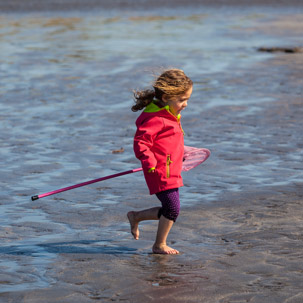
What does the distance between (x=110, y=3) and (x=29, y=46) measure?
1708 cm

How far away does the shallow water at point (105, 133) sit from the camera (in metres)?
5.98

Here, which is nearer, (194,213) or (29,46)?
(194,213)

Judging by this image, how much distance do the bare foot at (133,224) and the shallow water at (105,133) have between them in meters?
0.11

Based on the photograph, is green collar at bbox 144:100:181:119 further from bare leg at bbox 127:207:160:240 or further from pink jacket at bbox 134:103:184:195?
bare leg at bbox 127:207:160:240

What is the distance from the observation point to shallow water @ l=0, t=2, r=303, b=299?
598cm

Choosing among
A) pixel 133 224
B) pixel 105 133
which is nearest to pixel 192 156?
pixel 133 224

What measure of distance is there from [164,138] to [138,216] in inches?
25.3

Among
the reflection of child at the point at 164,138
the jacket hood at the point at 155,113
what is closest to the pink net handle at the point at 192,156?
the reflection of child at the point at 164,138

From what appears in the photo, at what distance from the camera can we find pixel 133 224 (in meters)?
5.72

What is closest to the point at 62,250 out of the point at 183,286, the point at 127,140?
the point at 183,286

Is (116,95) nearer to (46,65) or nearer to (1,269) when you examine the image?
(46,65)

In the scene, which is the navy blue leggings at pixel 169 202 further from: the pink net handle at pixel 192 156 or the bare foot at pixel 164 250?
the pink net handle at pixel 192 156

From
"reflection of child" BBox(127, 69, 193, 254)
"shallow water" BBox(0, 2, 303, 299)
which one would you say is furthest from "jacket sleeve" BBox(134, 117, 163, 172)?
"shallow water" BBox(0, 2, 303, 299)

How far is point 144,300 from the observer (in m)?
4.55
